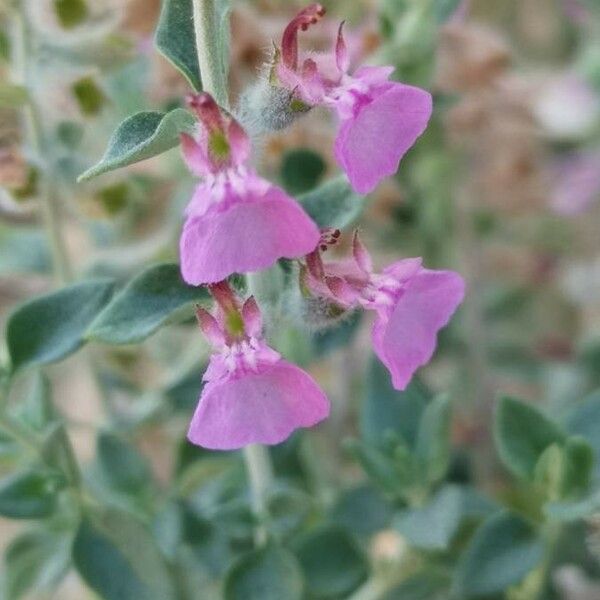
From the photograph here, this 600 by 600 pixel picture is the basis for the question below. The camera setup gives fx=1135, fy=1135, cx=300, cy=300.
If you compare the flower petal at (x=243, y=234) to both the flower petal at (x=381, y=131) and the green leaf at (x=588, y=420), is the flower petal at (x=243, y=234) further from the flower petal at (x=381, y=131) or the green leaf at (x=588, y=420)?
the green leaf at (x=588, y=420)

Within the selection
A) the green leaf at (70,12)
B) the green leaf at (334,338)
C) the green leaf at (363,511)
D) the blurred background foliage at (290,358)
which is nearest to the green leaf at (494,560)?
the blurred background foliage at (290,358)

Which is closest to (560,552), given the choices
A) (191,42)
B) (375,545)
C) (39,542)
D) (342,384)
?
(375,545)

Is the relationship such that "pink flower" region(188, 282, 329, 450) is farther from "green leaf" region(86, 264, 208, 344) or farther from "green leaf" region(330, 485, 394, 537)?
"green leaf" region(330, 485, 394, 537)

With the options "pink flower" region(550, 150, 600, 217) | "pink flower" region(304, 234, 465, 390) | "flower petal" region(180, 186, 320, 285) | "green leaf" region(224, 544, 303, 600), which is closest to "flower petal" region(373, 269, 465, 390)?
"pink flower" region(304, 234, 465, 390)

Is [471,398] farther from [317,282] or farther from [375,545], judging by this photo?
[317,282]

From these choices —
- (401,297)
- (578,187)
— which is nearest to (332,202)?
(401,297)

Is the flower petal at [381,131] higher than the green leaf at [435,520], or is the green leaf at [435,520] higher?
the flower petal at [381,131]
